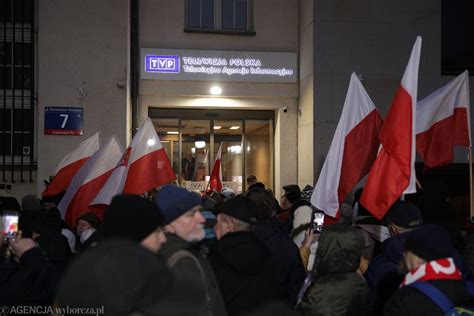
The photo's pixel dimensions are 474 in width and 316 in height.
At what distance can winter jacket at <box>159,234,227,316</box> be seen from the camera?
2.84 meters

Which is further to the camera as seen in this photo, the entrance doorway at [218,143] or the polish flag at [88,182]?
the entrance doorway at [218,143]

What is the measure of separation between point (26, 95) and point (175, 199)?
451 inches

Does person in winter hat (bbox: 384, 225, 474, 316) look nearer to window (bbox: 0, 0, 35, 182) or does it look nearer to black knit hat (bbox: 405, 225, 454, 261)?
black knit hat (bbox: 405, 225, 454, 261)

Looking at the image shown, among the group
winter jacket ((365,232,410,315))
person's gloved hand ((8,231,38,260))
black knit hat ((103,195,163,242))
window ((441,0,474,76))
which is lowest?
winter jacket ((365,232,410,315))

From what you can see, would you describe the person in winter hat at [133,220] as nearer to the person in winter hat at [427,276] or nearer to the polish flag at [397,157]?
the person in winter hat at [427,276]

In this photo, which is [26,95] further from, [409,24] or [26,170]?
[409,24]

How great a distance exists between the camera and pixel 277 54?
15.2 meters

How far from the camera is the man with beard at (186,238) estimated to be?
9.66 ft

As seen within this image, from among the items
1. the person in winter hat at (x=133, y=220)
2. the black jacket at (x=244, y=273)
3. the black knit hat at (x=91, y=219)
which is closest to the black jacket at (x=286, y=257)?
the black jacket at (x=244, y=273)

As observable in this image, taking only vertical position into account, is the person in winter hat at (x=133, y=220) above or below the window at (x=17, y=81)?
below

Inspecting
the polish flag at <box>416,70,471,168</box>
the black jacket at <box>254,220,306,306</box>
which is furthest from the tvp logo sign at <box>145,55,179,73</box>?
the black jacket at <box>254,220,306,306</box>

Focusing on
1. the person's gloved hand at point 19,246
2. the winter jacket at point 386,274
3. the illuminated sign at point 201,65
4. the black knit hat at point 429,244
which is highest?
the illuminated sign at point 201,65

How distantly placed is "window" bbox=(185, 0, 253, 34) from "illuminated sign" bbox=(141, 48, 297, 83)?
2.32 ft

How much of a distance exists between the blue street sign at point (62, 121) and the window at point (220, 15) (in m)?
3.63
